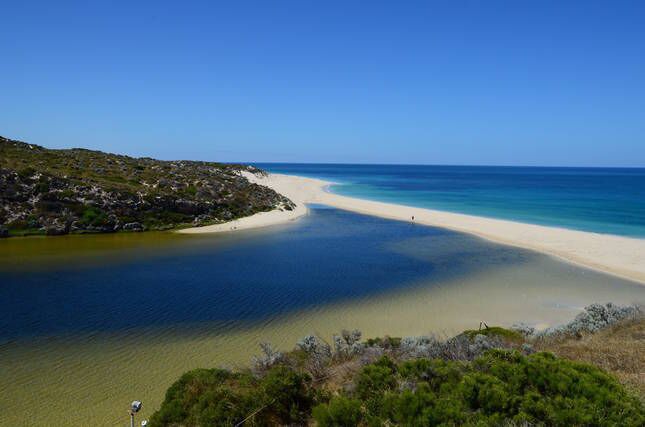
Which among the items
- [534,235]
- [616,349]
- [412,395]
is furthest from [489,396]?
[534,235]

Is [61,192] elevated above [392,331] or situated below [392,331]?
above

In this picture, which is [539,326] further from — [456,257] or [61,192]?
[61,192]

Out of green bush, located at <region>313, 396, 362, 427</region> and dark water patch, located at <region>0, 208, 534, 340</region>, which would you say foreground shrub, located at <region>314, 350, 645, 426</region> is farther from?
dark water patch, located at <region>0, 208, 534, 340</region>

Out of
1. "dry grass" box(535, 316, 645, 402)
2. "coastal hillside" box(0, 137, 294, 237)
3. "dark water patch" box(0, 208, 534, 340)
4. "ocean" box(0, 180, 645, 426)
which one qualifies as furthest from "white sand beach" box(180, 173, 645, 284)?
"dry grass" box(535, 316, 645, 402)

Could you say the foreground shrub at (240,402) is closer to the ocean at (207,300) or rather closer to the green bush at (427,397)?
the green bush at (427,397)

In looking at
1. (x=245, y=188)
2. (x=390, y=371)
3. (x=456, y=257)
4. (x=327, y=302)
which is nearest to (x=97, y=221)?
(x=245, y=188)
